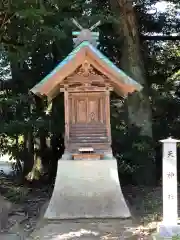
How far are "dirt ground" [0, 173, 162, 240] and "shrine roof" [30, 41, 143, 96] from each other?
2134 millimetres

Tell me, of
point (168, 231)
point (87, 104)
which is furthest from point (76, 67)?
point (168, 231)

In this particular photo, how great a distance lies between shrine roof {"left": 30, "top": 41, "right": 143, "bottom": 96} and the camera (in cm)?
661

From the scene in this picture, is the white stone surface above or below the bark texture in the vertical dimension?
below

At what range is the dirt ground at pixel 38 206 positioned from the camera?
651cm

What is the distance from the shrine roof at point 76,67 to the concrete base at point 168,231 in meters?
2.38

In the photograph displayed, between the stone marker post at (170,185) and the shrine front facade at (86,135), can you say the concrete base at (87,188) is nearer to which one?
the shrine front facade at (86,135)

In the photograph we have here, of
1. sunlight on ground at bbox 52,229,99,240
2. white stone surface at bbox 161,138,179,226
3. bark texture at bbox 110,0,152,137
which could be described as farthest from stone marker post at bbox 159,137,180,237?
bark texture at bbox 110,0,152,137

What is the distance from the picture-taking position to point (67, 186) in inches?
270

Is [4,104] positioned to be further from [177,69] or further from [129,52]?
[177,69]

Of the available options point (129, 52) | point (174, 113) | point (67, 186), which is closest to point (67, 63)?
point (67, 186)

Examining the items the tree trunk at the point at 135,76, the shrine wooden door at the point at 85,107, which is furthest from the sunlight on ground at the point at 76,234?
the tree trunk at the point at 135,76

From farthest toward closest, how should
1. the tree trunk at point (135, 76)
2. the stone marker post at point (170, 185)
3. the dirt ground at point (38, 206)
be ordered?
the tree trunk at point (135, 76) < the dirt ground at point (38, 206) < the stone marker post at point (170, 185)

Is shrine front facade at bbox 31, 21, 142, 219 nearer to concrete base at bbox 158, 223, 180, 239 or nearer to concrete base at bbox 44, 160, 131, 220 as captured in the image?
concrete base at bbox 44, 160, 131, 220

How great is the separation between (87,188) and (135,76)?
153 inches
